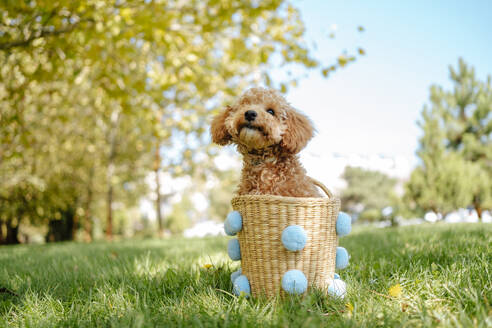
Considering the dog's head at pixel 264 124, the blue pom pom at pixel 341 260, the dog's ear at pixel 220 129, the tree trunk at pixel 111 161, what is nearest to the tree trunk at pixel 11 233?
the tree trunk at pixel 111 161

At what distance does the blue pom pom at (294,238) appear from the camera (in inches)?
68.8

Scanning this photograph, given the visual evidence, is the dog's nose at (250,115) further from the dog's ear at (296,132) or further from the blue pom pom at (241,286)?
the blue pom pom at (241,286)

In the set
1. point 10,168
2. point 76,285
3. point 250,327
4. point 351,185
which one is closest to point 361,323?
point 250,327

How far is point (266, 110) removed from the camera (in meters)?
2.12

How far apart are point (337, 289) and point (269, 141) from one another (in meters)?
0.87

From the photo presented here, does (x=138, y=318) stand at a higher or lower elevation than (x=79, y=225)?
higher

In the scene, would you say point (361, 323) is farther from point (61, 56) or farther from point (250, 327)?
point (61, 56)

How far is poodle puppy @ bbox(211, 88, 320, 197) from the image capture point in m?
2.01

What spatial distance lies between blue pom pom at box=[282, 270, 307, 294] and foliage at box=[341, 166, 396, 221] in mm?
25265

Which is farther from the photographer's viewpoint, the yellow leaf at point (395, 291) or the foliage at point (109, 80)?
the foliage at point (109, 80)

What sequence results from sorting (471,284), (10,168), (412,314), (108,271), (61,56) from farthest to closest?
(10,168), (61,56), (108,271), (471,284), (412,314)

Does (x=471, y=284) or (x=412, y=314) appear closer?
(x=412, y=314)

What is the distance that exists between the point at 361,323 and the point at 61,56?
17.6ft

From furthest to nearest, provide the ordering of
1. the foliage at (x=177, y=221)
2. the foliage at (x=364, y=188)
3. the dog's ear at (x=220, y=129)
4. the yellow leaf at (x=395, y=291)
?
the foliage at (x=364, y=188) → the foliage at (x=177, y=221) → the dog's ear at (x=220, y=129) → the yellow leaf at (x=395, y=291)
